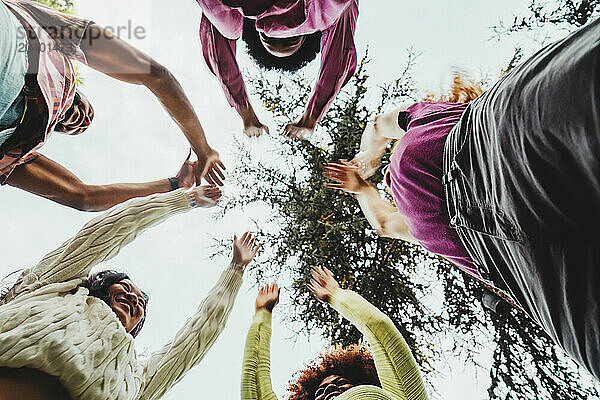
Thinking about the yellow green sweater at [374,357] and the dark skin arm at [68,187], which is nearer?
the yellow green sweater at [374,357]

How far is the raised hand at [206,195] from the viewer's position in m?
1.43

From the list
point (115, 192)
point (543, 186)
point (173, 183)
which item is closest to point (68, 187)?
point (115, 192)

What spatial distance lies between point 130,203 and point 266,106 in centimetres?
116

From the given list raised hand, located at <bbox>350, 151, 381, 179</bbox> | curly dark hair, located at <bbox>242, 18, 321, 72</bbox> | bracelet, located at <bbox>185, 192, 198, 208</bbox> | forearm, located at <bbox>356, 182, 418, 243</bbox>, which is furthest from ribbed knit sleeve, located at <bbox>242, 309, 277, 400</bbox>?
curly dark hair, located at <bbox>242, 18, 321, 72</bbox>

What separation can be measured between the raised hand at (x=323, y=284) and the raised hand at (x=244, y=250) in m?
0.33

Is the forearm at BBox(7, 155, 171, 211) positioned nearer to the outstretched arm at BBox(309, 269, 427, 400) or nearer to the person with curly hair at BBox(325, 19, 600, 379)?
the outstretched arm at BBox(309, 269, 427, 400)

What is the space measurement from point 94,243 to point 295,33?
1.01 m

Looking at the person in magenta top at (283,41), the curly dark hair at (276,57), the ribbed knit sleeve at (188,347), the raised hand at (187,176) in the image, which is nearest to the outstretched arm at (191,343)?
the ribbed knit sleeve at (188,347)

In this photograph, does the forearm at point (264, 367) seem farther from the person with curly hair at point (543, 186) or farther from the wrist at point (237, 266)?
the person with curly hair at point (543, 186)

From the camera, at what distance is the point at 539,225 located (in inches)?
18.2

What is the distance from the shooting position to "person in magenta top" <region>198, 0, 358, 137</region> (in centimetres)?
127

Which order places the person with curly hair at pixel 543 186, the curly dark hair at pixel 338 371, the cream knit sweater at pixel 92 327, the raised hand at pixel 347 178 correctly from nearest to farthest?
the person with curly hair at pixel 543 186 < the cream knit sweater at pixel 92 327 < the curly dark hair at pixel 338 371 < the raised hand at pixel 347 178

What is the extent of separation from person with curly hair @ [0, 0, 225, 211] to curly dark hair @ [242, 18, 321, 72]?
401 millimetres

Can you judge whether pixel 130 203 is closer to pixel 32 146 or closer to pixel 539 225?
pixel 32 146
